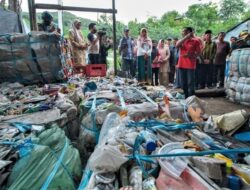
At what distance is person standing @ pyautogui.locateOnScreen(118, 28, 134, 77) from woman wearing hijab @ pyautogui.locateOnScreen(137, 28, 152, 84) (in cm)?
87

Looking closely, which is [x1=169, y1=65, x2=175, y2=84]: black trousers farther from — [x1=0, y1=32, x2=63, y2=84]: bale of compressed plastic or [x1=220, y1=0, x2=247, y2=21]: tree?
[x1=220, y1=0, x2=247, y2=21]: tree

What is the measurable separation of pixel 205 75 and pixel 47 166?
857 cm

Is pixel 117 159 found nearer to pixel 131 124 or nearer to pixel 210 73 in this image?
pixel 131 124

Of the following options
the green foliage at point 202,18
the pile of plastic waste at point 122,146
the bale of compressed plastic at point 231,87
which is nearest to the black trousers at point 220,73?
the bale of compressed plastic at point 231,87

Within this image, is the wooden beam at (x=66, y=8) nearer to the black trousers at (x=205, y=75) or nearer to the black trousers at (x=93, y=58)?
the black trousers at (x=93, y=58)

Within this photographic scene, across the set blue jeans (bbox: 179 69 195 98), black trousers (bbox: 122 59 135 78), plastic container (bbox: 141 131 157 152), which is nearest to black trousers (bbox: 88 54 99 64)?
black trousers (bbox: 122 59 135 78)

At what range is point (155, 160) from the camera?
2176 millimetres

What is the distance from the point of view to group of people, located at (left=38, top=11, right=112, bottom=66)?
26.3 feet

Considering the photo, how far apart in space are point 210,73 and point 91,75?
4.36 metres

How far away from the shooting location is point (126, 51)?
34.1 ft

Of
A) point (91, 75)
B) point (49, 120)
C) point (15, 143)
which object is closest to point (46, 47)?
point (91, 75)

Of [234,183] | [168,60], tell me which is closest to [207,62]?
[168,60]

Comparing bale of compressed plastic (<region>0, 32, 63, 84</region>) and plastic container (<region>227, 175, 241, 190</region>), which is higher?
bale of compressed plastic (<region>0, 32, 63, 84</region>)

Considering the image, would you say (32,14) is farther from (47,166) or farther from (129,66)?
(47,166)
